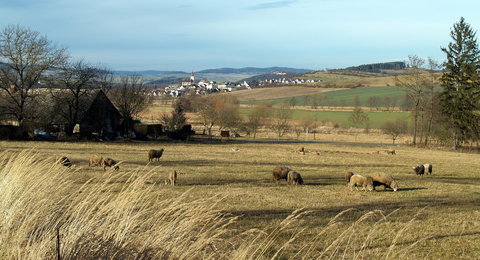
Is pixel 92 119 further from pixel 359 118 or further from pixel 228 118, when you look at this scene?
pixel 359 118

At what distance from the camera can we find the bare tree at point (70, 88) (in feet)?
150

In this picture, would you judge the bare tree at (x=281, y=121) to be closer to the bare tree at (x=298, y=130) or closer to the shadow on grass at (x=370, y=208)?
the bare tree at (x=298, y=130)

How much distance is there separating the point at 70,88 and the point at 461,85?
50.2 m

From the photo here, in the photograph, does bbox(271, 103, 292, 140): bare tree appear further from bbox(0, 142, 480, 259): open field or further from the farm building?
bbox(0, 142, 480, 259): open field

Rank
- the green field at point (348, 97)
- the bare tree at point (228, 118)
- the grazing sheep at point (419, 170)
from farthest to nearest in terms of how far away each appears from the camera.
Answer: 1. the green field at point (348, 97)
2. the bare tree at point (228, 118)
3. the grazing sheep at point (419, 170)

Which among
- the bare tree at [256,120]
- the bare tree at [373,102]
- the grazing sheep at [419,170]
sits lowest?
the grazing sheep at [419,170]

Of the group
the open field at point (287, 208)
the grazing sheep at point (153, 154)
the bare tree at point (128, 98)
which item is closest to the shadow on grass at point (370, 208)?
the open field at point (287, 208)

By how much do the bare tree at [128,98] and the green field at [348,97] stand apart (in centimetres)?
6280

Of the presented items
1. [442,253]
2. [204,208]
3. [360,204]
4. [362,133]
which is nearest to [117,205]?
[204,208]

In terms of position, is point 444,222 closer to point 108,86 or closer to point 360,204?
point 360,204

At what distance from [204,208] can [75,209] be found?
1560mm

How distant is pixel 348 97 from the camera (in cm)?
12825

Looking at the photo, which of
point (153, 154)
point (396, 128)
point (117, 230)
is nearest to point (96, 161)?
point (153, 154)

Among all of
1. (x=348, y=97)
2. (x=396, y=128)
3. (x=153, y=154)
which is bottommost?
(x=153, y=154)
